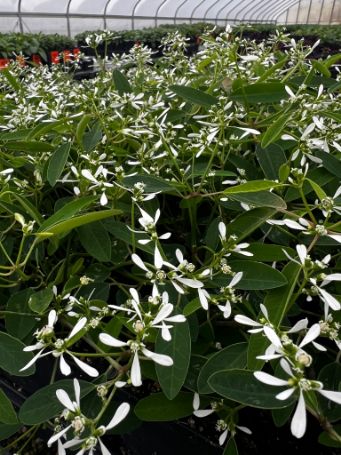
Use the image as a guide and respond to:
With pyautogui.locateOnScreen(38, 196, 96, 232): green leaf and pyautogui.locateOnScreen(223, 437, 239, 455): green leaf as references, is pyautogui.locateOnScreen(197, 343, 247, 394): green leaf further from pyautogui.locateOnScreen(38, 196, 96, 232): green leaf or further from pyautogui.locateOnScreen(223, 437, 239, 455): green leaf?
pyautogui.locateOnScreen(38, 196, 96, 232): green leaf

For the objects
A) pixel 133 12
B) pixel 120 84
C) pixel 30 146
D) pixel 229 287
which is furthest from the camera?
pixel 133 12

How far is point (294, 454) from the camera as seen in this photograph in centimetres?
58

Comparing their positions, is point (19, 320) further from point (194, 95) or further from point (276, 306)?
point (194, 95)

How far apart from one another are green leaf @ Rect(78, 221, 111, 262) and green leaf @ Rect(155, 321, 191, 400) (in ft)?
0.46

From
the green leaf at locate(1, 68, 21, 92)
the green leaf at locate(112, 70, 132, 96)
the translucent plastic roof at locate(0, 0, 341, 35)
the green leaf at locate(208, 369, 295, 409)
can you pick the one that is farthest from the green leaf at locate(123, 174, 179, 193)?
the translucent plastic roof at locate(0, 0, 341, 35)

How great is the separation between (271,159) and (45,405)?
0.41 metres

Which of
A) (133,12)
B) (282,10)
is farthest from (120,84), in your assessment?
(282,10)

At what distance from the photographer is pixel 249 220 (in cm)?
51

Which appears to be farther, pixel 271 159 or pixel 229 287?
pixel 271 159

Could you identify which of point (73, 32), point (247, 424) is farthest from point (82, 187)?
point (73, 32)

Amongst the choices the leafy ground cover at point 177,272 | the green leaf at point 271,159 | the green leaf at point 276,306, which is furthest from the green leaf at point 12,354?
the green leaf at point 271,159

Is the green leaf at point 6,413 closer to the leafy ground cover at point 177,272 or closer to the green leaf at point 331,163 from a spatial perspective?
the leafy ground cover at point 177,272

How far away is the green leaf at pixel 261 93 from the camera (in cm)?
67

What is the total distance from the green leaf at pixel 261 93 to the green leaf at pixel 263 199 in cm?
22
